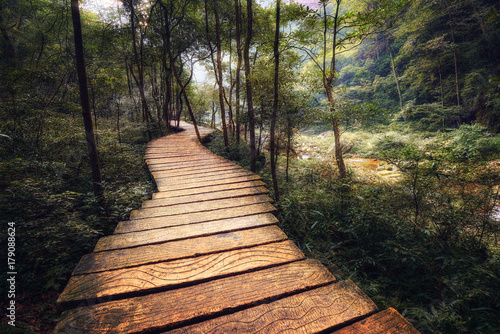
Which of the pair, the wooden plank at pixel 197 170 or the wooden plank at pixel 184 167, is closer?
the wooden plank at pixel 197 170

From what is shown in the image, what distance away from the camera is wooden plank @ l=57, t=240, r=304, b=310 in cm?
118

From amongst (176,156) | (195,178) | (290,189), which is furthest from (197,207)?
(176,156)

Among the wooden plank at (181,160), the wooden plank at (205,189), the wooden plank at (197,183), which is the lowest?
the wooden plank at (205,189)

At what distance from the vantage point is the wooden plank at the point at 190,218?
2.03 meters

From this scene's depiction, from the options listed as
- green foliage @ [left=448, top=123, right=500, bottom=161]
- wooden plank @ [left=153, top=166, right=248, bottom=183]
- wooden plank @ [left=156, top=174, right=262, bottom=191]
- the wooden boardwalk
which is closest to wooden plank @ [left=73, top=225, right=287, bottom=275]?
the wooden boardwalk

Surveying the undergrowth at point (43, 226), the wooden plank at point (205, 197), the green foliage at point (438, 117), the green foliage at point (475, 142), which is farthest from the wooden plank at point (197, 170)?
the green foliage at point (438, 117)

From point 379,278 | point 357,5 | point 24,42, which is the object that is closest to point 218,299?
point 379,278

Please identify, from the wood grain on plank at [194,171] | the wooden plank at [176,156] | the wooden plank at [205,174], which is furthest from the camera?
the wooden plank at [176,156]

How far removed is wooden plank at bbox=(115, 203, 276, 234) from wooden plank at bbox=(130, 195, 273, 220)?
0.09m

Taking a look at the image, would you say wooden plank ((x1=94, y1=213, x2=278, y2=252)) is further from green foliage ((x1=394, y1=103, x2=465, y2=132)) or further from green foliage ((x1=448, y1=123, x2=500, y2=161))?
green foliage ((x1=394, y1=103, x2=465, y2=132))

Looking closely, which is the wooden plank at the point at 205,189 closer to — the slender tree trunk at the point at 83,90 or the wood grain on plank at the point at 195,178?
the wood grain on plank at the point at 195,178

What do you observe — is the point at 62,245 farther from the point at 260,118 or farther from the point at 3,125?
the point at 260,118

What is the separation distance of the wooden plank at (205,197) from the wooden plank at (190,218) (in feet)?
1.36

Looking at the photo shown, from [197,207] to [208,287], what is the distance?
138cm
